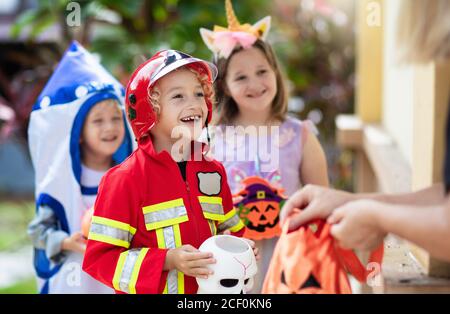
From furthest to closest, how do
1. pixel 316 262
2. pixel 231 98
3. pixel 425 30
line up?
pixel 231 98
pixel 316 262
pixel 425 30

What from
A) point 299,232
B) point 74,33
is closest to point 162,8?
point 74,33

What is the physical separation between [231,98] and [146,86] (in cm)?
83

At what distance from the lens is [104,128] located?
285 cm

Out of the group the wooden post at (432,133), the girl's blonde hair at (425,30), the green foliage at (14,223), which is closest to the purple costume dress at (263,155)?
the wooden post at (432,133)

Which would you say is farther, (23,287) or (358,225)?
(23,287)

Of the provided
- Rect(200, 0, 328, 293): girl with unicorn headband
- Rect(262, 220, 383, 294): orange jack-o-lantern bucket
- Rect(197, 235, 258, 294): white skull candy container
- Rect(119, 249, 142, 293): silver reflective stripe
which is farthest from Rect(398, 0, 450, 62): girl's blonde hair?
Rect(200, 0, 328, 293): girl with unicorn headband

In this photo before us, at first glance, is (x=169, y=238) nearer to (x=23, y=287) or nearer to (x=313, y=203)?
(x=313, y=203)

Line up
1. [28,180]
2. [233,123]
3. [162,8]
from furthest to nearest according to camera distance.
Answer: [28,180] < [162,8] < [233,123]

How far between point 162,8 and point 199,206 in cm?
414

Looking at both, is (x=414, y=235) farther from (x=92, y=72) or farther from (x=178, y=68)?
(x=92, y=72)

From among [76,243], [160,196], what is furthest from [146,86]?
[76,243]

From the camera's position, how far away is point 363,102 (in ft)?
19.9

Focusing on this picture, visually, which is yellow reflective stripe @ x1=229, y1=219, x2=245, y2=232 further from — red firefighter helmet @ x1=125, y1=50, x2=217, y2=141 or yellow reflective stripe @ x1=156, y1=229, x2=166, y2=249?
red firefighter helmet @ x1=125, y1=50, x2=217, y2=141

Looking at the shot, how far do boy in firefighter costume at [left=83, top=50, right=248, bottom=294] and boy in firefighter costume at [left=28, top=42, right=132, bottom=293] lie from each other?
82cm
